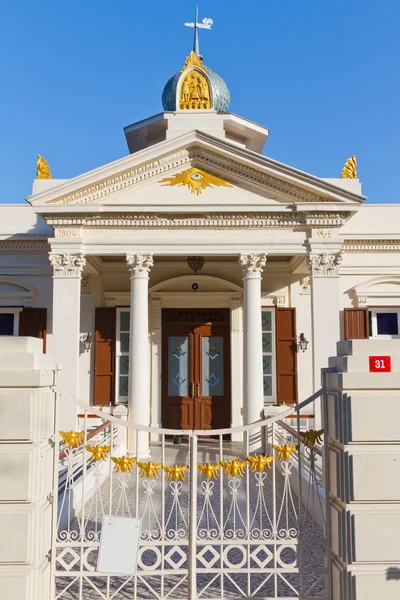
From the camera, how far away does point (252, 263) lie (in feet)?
36.0

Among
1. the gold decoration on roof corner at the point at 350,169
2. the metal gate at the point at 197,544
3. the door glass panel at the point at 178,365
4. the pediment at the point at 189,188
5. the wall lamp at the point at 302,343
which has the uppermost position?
the gold decoration on roof corner at the point at 350,169

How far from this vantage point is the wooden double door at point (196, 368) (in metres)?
13.1

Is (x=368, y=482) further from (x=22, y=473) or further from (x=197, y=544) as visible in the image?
(x=22, y=473)

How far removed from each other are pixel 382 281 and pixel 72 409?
7297 millimetres

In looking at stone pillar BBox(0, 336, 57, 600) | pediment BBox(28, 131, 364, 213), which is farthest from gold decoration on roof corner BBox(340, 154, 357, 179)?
stone pillar BBox(0, 336, 57, 600)

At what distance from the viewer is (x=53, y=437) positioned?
4211 millimetres

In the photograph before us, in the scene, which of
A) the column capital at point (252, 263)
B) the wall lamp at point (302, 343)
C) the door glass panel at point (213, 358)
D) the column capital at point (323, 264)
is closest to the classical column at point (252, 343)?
the column capital at point (252, 263)

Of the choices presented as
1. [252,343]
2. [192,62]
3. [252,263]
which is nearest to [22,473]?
[252,343]

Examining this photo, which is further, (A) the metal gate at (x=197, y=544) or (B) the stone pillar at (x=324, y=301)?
(B) the stone pillar at (x=324, y=301)

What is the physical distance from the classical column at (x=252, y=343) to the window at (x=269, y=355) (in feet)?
6.36

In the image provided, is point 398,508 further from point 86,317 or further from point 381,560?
point 86,317

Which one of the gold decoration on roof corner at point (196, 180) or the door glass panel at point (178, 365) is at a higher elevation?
the gold decoration on roof corner at point (196, 180)

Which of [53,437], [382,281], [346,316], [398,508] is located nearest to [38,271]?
[346,316]

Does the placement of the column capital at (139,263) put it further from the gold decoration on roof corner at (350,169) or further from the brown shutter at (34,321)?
the gold decoration on roof corner at (350,169)
